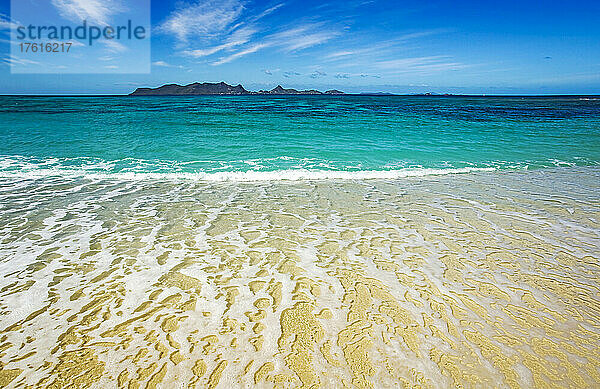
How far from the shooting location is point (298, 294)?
4.54 m

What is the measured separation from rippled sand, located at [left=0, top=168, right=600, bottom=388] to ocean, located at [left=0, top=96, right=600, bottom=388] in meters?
0.02

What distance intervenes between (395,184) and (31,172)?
11.9 meters

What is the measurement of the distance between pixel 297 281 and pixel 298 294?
333 millimetres

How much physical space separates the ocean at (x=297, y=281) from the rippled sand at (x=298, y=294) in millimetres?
23

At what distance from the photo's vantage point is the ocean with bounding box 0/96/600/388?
332cm

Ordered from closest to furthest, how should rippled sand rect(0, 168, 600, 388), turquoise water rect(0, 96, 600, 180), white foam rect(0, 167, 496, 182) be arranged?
rippled sand rect(0, 168, 600, 388) < white foam rect(0, 167, 496, 182) < turquoise water rect(0, 96, 600, 180)

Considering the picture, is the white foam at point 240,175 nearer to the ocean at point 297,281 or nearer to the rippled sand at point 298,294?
the ocean at point 297,281

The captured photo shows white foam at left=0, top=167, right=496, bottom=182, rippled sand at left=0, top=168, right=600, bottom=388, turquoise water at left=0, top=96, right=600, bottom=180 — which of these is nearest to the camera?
rippled sand at left=0, top=168, right=600, bottom=388

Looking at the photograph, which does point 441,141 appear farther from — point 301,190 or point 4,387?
point 4,387

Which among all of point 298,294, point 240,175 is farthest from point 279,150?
point 298,294

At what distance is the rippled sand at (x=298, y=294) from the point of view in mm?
3293

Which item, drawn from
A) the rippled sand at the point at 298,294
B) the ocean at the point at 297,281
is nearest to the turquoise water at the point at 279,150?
the ocean at the point at 297,281

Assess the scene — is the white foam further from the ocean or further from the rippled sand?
the rippled sand

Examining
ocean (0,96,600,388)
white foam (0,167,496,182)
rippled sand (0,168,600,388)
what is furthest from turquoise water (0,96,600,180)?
rippled sand (0,168,600,388)
